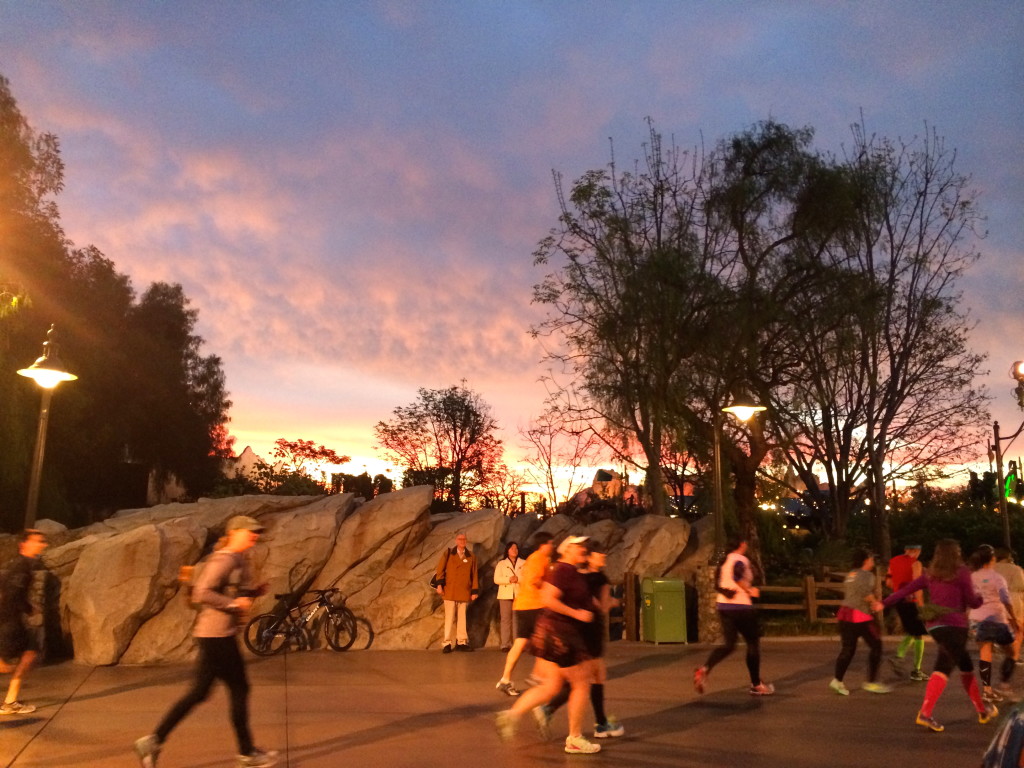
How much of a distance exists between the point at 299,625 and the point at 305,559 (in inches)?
63.7

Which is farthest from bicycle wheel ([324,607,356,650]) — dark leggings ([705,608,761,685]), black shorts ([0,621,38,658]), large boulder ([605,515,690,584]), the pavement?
dark leggings ([705,608,761,685])

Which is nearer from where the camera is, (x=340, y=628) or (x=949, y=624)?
(x=949, y=624)

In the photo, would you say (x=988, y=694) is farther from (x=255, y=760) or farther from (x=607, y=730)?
(x=255, y=760)

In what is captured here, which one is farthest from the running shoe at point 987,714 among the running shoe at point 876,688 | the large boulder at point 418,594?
the large boulder at point 418,594

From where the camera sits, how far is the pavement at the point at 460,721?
23.5ft

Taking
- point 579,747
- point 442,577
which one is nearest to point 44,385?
point 442,577

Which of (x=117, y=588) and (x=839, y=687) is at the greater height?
(x=117, y=588)

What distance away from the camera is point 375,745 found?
7551mm

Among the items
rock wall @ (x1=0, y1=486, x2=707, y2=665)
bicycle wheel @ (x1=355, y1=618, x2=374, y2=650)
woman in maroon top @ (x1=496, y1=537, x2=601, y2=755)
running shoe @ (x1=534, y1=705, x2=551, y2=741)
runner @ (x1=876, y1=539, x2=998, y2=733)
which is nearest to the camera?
woman in maroon top @ (x1=496, y1=537, x2=601, y2=755)

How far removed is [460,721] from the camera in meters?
8.59

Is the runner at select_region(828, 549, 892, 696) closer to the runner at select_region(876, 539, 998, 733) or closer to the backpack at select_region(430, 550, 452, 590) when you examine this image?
the runner at select_region(876, 539, 998, 733)

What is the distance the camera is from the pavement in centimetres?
716

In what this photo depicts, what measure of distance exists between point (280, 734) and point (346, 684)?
3.05 metres

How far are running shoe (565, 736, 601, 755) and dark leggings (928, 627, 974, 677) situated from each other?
3179 mm
